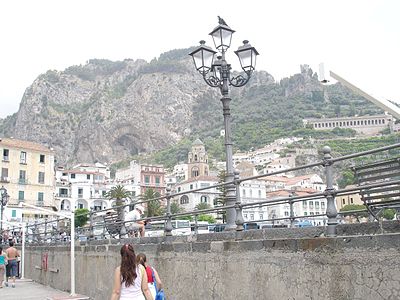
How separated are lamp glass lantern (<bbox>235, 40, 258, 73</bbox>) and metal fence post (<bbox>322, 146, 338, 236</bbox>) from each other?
21.5 feet

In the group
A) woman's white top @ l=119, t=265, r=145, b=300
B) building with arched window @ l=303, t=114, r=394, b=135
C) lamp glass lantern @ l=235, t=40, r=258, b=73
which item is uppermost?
building with arched window @ l=303, t=114, r=394, b=135

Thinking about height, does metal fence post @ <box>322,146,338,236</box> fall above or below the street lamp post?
below

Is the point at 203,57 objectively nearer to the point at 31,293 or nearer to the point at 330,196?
the point at 330,196

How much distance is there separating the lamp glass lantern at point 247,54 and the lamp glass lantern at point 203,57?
2.44ft

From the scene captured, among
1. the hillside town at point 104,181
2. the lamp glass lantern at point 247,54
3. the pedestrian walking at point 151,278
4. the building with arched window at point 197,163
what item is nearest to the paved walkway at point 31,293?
the pedestrian walking at point 151,278

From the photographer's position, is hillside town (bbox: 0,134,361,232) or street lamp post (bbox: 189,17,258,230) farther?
hillside town (bbox: 0,134,361,232)

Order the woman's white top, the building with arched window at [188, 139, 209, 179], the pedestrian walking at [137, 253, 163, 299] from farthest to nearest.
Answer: the building with arched window at [188, 139, 209, 179], the pedestrian walking at [137, 253, 163, 299], the woman's white top

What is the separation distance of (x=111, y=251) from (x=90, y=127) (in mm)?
187409

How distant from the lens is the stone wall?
4754 mm

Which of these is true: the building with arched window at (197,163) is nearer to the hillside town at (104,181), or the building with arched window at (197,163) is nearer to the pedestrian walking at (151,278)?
the hillside town at (104,181)

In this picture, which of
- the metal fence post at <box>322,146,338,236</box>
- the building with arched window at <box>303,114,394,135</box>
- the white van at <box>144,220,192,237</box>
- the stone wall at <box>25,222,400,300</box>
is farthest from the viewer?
the building with arched window at <box>303,114,394,135</box>

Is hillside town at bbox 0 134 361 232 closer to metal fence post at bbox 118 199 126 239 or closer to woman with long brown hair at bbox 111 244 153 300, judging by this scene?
metal fence post at bbox 118 199 126 239

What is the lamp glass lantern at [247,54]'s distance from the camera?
1169 centimetres

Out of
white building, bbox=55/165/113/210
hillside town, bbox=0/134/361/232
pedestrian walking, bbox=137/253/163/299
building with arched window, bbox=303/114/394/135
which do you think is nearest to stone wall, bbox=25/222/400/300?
pedestrian walking, bbox=137/253/163/299
